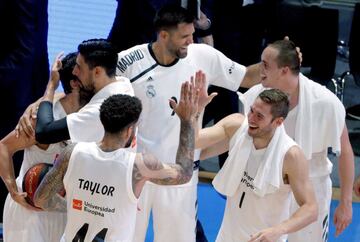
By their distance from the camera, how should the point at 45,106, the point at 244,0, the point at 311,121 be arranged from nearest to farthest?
the point at 45,106, the point at 311,121, the point at 244,0

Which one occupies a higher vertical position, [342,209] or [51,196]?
[51,196]

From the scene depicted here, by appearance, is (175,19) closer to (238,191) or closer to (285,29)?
(238,191)

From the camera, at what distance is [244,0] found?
984cm

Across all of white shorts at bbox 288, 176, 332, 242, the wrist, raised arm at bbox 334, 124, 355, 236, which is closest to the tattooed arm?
white shorts at bbox 288, 176, 332, 242

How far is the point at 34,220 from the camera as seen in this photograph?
6461 mm

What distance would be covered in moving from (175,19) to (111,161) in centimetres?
180

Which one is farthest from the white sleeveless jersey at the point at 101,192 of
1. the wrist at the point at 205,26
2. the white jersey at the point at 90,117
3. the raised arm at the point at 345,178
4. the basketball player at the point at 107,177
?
the wrist at the point at 205,26

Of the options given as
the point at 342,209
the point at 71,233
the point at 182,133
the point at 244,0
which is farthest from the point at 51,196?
the point at 244,0

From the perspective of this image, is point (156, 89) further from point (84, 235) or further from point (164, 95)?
point (84, 235)

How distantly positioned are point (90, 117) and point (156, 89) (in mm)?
920

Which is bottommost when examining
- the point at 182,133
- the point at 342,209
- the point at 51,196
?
the point at 342,209

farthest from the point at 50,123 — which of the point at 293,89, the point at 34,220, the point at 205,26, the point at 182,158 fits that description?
the point at 205,26

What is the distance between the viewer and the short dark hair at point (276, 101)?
21.2 feet

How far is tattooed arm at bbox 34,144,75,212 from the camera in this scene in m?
5.86
